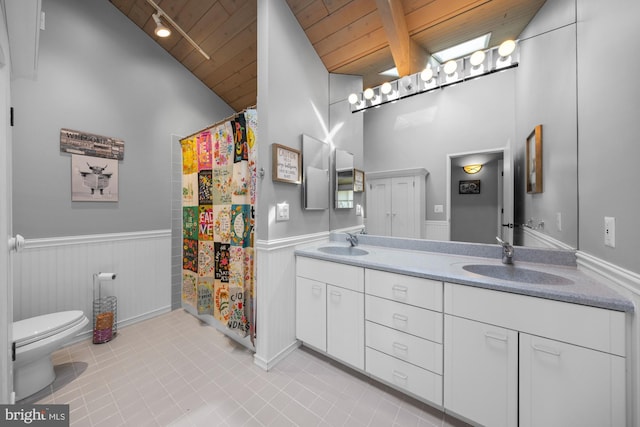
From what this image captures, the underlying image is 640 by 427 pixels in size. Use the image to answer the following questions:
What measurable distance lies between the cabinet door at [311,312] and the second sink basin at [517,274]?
0.98 m

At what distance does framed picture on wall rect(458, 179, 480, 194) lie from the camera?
1.62m

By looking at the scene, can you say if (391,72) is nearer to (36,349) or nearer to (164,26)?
(164,26)

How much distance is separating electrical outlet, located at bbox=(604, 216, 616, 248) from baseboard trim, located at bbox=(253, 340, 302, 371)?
76.4 inches

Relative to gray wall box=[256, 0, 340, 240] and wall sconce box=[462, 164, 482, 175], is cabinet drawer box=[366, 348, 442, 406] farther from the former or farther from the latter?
wall sconce box=[462, 164, 482, 175]

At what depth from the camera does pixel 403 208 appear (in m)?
1.91

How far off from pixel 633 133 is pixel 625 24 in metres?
0.44

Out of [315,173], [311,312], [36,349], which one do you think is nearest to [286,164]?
[315,173]

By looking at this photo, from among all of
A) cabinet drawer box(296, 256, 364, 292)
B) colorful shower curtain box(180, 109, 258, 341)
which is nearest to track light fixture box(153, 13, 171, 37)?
colorful shower curtain box(180, 109, 258, 341)

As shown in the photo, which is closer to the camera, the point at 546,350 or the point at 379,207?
the point at 546,350

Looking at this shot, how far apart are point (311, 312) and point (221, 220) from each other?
1173mm

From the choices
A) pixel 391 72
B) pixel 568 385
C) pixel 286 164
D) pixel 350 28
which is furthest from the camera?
pixel 391 72

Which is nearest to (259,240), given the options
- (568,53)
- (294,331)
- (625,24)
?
(294,331)

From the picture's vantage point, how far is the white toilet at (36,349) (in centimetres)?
138

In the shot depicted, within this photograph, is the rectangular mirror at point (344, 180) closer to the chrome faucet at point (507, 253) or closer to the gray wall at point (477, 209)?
the gray wall at point (477, 209)
